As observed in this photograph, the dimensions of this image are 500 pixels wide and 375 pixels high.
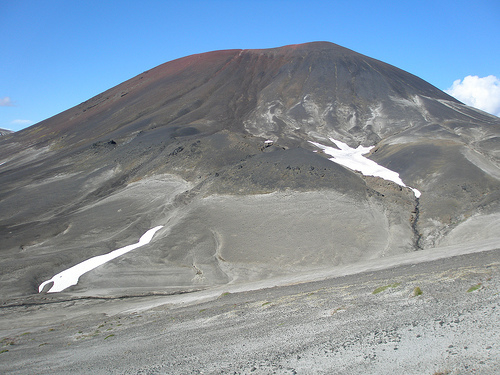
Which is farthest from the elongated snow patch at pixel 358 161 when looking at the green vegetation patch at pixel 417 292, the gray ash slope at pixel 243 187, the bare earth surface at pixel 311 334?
the green vegetation patch at pixel 417 292

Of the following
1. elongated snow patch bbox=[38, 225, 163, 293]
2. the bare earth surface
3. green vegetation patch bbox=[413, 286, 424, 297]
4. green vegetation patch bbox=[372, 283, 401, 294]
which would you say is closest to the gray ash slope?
elongated snow patch bbox=[38, 225, 163, 293]

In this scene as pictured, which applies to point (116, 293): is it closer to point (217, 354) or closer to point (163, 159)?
point (217, 354)

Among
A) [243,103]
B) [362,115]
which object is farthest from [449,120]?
[243,103]

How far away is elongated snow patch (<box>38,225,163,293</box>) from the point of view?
28047 mm

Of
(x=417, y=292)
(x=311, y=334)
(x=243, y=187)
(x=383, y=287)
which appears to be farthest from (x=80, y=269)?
(x=417, y=292)

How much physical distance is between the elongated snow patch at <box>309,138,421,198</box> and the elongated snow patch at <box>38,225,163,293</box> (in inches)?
1047

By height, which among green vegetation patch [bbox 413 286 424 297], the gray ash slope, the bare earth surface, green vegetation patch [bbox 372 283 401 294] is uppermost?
the gray ash slope

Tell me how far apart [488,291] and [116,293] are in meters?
22.2

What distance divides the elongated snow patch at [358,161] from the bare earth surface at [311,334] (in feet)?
87.0

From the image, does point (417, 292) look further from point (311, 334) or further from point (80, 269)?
point (80, 269)

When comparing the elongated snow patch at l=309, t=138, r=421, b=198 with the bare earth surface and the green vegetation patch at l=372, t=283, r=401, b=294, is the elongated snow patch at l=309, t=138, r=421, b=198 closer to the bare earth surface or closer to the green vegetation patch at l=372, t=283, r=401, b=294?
the bare earth surface

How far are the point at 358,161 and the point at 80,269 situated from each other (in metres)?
36.3

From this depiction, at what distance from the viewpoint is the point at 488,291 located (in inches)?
453

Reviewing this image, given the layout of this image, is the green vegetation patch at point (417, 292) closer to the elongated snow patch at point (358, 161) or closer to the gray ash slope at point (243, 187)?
the gray ash slope at point (243, 187)
